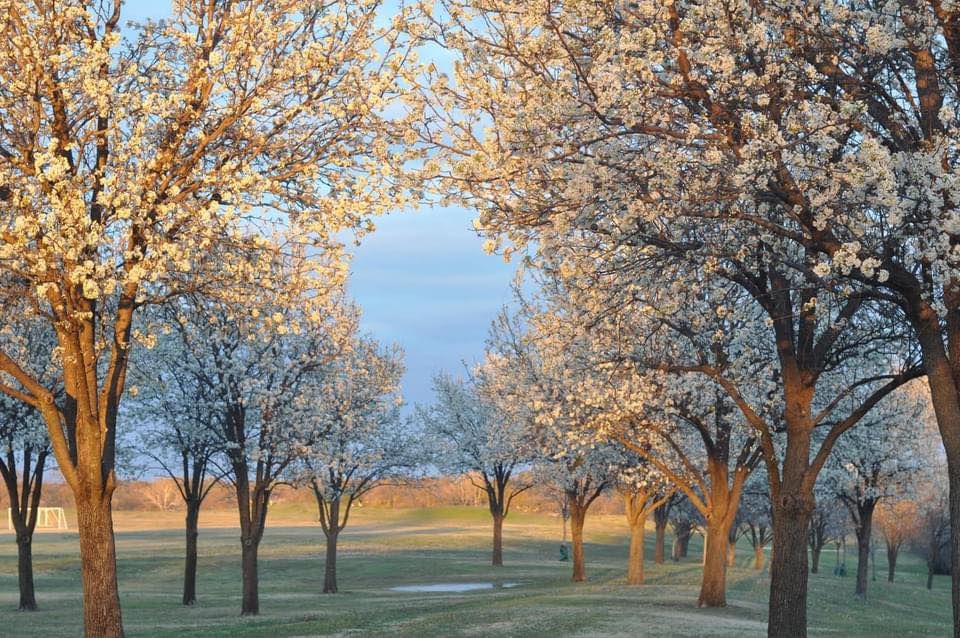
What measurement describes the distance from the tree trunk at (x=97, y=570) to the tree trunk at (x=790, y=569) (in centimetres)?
1075

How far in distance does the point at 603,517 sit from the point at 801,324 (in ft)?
439

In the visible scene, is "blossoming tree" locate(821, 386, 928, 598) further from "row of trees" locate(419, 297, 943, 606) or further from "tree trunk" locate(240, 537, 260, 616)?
"tree trunk" locate(240, 537, 260, 616)

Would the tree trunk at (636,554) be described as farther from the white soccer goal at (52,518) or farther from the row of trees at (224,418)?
the white soccer goal at (52,518)

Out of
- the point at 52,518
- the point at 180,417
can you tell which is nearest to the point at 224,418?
the point at 180,417

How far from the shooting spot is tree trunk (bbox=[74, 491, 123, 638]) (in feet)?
48.6

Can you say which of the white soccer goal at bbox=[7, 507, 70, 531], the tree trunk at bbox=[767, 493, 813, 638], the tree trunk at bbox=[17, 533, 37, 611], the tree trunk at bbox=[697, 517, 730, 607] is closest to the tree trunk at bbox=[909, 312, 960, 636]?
the tree trunk at bbox=[767, 493, 813, 638]

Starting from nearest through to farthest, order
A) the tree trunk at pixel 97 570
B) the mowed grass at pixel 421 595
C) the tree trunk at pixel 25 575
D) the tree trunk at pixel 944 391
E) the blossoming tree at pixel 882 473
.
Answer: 1. the tree trunk at pixel 944 391
2. the tree trunk at pixel 97 570
3. the mowed grass at pixel 421 595
4. the tree trunk at pixel 25 575
5. the blossoming tree at pixel 882 473

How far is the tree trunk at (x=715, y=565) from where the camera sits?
30203 millimetres

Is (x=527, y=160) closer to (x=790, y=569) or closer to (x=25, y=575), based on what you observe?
(x=790, y=569)

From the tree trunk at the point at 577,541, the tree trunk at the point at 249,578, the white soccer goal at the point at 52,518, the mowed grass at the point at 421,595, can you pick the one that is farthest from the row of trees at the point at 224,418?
the white soccer goal at the point at 52,518

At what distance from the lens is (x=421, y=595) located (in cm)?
4659

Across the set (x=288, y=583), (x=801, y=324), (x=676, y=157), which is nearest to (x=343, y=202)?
(x=676, y=157)

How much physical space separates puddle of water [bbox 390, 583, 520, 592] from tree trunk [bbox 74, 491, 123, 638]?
3724 cm

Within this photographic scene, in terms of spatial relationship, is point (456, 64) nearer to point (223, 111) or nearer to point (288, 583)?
point (223, 111)
